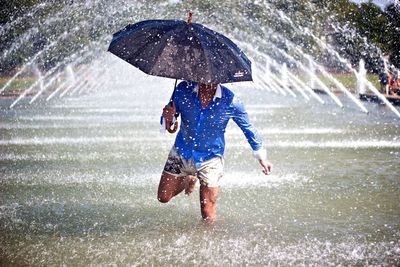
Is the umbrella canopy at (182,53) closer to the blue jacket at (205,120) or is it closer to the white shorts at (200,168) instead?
the blue jacket at (205,120)

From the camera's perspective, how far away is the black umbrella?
4.90 m

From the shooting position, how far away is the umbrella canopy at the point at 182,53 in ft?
16.1

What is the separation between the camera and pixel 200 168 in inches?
212

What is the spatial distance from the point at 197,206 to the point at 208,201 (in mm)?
924

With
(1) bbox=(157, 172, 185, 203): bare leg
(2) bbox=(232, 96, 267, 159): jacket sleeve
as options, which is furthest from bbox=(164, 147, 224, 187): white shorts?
(2) bbox=(232, 96, 267, 159): jacket sleeve

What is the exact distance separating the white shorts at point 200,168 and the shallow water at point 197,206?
442 mm

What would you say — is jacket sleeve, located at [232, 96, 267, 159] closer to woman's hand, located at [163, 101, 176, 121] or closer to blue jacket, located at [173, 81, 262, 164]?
blue jacket, located at [173, 81, 262, 164]

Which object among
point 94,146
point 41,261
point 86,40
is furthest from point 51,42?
point 41,261

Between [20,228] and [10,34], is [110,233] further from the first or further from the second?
[10,34]

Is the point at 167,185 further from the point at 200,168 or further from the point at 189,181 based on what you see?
the point at 200,168

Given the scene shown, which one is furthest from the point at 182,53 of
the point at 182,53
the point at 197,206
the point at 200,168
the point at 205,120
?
the point at 197,206

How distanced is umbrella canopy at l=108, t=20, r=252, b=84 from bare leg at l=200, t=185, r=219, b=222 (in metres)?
1.02

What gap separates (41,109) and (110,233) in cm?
1642

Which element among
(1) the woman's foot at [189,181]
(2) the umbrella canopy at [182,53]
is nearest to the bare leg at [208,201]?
(1) the woman's foot at [189,181]
